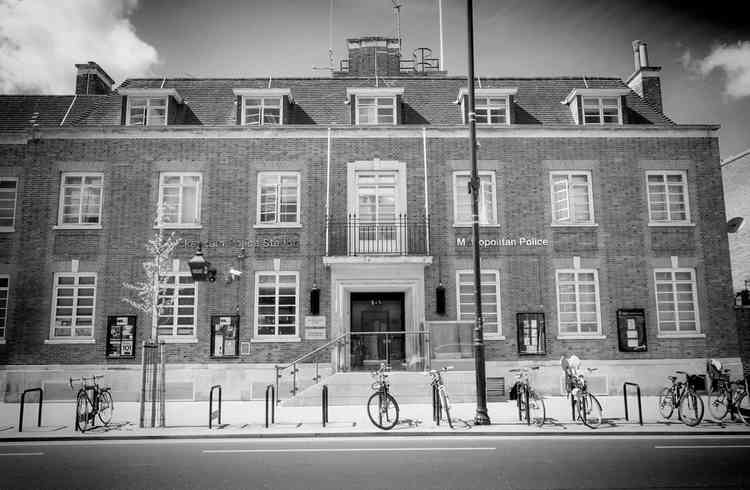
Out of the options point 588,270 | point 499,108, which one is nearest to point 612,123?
point 499,108

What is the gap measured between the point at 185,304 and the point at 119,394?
345cm

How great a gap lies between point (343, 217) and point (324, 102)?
5.13m

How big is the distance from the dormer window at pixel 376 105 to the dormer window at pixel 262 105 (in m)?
2.43

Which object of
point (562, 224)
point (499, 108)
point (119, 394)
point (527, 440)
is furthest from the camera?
point (499, 108)

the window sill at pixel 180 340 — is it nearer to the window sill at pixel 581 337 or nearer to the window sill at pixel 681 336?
the window sill at pixel 581 337

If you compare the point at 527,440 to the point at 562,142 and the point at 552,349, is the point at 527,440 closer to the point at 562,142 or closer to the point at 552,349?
the point at 552,349

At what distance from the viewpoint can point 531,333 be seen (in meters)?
18.1

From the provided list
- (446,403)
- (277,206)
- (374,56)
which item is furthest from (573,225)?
(374,56)

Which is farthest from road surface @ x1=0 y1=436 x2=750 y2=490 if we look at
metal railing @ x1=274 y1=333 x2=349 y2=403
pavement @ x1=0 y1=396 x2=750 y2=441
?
metal railing @ x1=274 y1=333 x2=349 y2=403

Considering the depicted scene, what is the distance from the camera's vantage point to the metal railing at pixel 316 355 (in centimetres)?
1675

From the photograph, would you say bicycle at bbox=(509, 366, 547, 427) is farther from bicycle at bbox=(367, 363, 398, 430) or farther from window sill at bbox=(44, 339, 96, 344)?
window sill at bbox=(44, 339, 96, 344)

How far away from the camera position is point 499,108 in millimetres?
20234

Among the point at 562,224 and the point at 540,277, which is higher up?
the point at 562,224

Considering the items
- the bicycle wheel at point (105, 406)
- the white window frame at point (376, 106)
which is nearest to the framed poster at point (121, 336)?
the bicycle wheel at point (105, 406)
